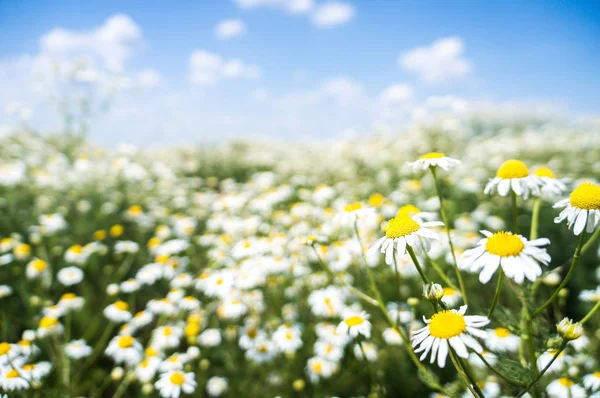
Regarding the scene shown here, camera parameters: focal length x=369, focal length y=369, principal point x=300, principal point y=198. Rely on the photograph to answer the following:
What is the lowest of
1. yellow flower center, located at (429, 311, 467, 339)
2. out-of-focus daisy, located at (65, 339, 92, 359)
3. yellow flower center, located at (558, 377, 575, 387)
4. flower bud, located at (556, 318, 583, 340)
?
out-of-focus daisy, located at (65, 339, 92, 359)

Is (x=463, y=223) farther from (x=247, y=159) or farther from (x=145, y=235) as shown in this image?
(x=247, y=159)

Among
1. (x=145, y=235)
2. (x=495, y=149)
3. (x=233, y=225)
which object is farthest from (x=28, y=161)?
(x=495, y=149)

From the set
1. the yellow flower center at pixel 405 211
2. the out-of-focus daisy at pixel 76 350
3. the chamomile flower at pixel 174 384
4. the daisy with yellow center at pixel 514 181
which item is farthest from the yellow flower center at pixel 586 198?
the out-of-focus daisy at pixel 76 350

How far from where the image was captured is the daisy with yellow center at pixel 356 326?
62.6 inches

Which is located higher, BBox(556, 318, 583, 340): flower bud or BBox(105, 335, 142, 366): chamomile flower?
BBox(556, 318, 583, 340): flower bud

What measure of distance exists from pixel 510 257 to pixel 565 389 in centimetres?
113

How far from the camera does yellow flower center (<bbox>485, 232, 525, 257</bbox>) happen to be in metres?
0.98

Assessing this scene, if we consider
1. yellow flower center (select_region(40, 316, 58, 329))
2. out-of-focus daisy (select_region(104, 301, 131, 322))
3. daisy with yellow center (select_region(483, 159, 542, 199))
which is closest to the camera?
daisy with yellow center (select_region(483, 159, 542, 199))

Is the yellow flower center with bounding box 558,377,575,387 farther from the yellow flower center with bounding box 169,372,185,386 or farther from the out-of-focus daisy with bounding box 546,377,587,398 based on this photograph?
the yellow flower center with bounding box 169,372,185,386

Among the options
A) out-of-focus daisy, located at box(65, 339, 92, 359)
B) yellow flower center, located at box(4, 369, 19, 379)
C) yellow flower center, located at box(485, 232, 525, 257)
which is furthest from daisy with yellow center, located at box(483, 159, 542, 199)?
out-of-focus daisy, located at box(65, 339, 92, 359)

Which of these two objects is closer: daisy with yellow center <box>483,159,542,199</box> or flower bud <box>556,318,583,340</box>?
flower bud <box>556,318,583,340</box>

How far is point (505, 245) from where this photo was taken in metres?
0.99

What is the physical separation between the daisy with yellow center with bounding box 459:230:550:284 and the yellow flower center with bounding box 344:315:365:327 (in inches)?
29.5

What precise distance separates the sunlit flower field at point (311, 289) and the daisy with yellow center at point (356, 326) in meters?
0.01
